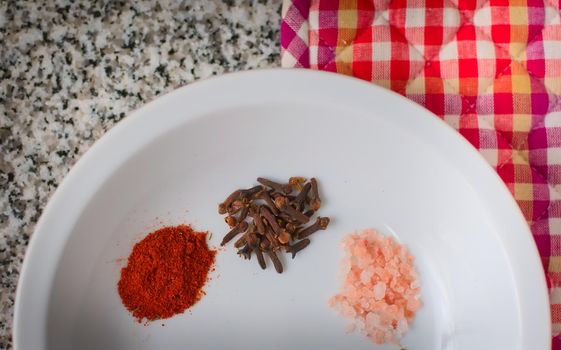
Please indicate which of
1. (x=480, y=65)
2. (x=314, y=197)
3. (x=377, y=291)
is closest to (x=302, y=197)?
(x=314, y=197)

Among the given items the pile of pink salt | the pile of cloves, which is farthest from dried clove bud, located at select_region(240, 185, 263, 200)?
the pile of pink salt

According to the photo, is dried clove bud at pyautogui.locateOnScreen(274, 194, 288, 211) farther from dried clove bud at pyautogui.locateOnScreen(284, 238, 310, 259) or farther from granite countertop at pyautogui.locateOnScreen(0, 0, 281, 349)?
granite countertop at pyautogui.locateOnScreen(0, 0, 281, 349)

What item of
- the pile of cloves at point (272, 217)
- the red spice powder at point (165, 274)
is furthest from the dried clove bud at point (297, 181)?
the red spice powder at point (165, 274)

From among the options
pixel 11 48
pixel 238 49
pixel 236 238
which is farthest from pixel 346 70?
pixel 11 48

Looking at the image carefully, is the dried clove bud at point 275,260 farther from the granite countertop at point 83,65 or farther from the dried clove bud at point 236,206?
the granite countertop at point 83,65

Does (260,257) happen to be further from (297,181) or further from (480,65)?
(480,65)

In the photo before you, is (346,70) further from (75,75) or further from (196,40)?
(75,75)

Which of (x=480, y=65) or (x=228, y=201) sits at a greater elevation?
(x=480, y=65)

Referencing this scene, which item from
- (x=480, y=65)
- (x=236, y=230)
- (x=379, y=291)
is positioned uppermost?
(x=480, y=65)
